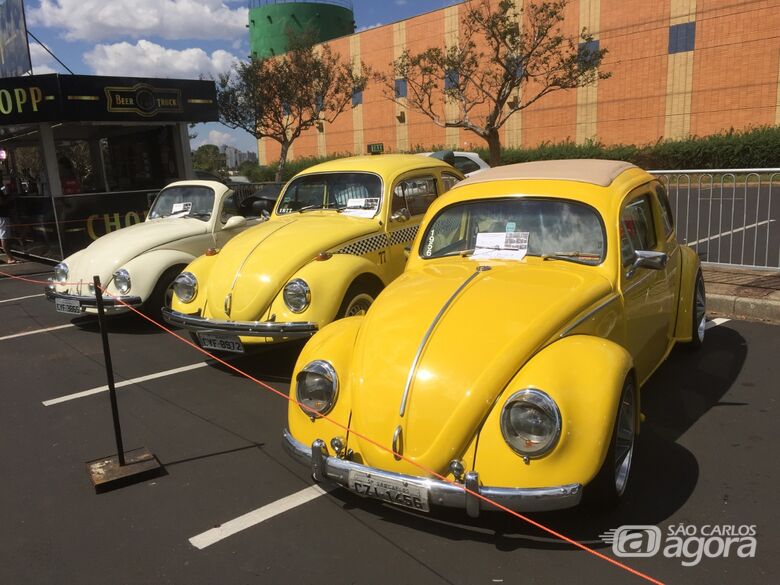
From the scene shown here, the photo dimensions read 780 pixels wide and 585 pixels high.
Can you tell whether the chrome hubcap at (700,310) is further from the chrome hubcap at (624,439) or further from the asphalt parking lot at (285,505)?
the chrome hubcap at (624,439)

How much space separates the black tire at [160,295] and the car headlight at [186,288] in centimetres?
147

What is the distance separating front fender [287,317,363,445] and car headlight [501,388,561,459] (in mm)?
870

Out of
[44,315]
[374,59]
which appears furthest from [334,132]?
[44,315]

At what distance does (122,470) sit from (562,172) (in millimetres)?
3617

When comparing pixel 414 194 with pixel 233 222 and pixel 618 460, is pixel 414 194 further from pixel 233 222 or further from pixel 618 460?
pixel 618 460

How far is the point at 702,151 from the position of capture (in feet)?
88.6

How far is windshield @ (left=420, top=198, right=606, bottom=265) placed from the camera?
13.4ft

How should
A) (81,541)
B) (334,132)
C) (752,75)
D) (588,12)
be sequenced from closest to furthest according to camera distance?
(81,541), (752,75), (588,12), (334,132)

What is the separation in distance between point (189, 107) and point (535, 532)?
12601mm

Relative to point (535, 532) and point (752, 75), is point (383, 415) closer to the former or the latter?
point (535, 532)

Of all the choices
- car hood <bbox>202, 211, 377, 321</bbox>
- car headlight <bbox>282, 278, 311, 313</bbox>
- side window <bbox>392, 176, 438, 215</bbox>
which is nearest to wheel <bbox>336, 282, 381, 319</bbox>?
car headlight <bbox>282, 278, 311, 313</bbox>

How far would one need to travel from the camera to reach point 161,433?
14.7 feet

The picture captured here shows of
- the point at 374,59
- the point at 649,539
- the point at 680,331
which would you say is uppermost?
the point at 374,59

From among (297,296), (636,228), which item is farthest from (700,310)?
(297,296)
